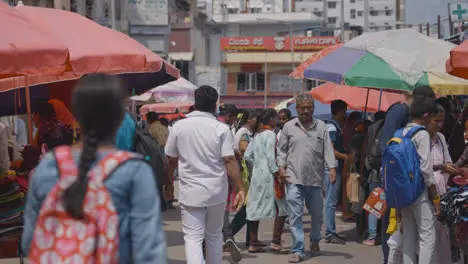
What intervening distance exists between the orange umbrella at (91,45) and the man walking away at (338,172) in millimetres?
3519

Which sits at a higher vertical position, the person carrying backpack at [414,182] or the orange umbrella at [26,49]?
the orange umbrella at [26,49]

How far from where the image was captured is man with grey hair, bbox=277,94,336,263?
391 inches

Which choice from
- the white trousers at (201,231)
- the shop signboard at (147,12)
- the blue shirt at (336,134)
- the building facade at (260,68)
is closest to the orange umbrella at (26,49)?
the white trousers at (201,231)

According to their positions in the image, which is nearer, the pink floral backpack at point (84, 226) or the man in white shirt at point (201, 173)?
the pink floral backpack at point (84, 226)

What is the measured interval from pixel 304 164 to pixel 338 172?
3.03 meters

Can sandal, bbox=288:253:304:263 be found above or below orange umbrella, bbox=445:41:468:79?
below

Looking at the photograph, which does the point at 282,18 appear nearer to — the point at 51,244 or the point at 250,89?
the point at 250,89

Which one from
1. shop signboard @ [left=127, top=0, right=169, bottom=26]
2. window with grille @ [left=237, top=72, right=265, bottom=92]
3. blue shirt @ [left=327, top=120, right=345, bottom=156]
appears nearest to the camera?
blue shirt @ [left=327, top=120, right=345, bottom=156]

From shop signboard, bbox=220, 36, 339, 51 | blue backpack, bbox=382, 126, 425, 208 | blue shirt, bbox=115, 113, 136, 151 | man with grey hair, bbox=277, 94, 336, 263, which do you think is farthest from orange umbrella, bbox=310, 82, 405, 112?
shop signboard, bbox=220, 36, 339, 51

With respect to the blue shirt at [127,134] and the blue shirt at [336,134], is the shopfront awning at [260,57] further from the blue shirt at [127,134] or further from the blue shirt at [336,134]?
the blue shirt at [127,134]

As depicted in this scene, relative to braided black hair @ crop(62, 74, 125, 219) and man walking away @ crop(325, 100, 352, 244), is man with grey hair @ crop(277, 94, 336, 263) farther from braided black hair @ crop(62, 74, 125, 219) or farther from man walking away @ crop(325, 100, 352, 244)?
braided black hair @ crop(62, 74, 125, 219)

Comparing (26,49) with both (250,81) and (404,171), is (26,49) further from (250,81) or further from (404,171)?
(250,81)

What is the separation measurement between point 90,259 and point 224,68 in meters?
64.8

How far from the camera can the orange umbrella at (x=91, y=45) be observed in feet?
25.9
